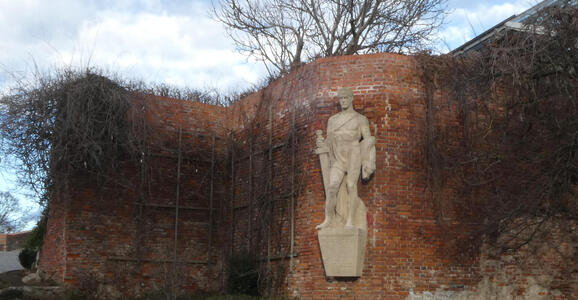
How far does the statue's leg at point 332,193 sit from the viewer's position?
13.1m

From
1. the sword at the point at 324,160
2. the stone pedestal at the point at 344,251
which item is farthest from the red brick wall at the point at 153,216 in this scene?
the sword at the point at 324,160

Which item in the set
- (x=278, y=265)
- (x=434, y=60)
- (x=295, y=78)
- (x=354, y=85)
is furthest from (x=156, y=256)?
(x=434, y=60)

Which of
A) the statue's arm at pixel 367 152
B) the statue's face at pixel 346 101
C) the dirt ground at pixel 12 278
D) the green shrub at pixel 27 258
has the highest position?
the statue's face at pixel 346 101

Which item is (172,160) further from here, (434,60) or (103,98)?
(434,60)

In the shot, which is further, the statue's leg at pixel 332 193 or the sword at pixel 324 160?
the sword at pixel 324 160

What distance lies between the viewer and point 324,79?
1411cm

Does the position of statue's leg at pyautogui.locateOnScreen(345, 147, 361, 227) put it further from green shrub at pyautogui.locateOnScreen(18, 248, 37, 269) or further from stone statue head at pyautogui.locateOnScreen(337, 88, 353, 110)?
green shrub at pyautogui.locateOnScreen(18, 248, 37, 269)

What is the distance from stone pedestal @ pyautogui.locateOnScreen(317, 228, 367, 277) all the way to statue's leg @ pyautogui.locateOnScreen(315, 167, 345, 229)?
25 centimetres

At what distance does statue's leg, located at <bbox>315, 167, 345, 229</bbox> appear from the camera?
42.9 feet

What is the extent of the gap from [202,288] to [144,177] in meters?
2.97

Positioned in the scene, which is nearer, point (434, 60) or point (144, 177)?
point (434, 60)

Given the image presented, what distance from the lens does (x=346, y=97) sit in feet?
43.6

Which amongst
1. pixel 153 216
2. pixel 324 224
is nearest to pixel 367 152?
pixel 324 224

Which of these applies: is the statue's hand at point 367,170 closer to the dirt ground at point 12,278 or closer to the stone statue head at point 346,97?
the stone statue head at point 346,97
